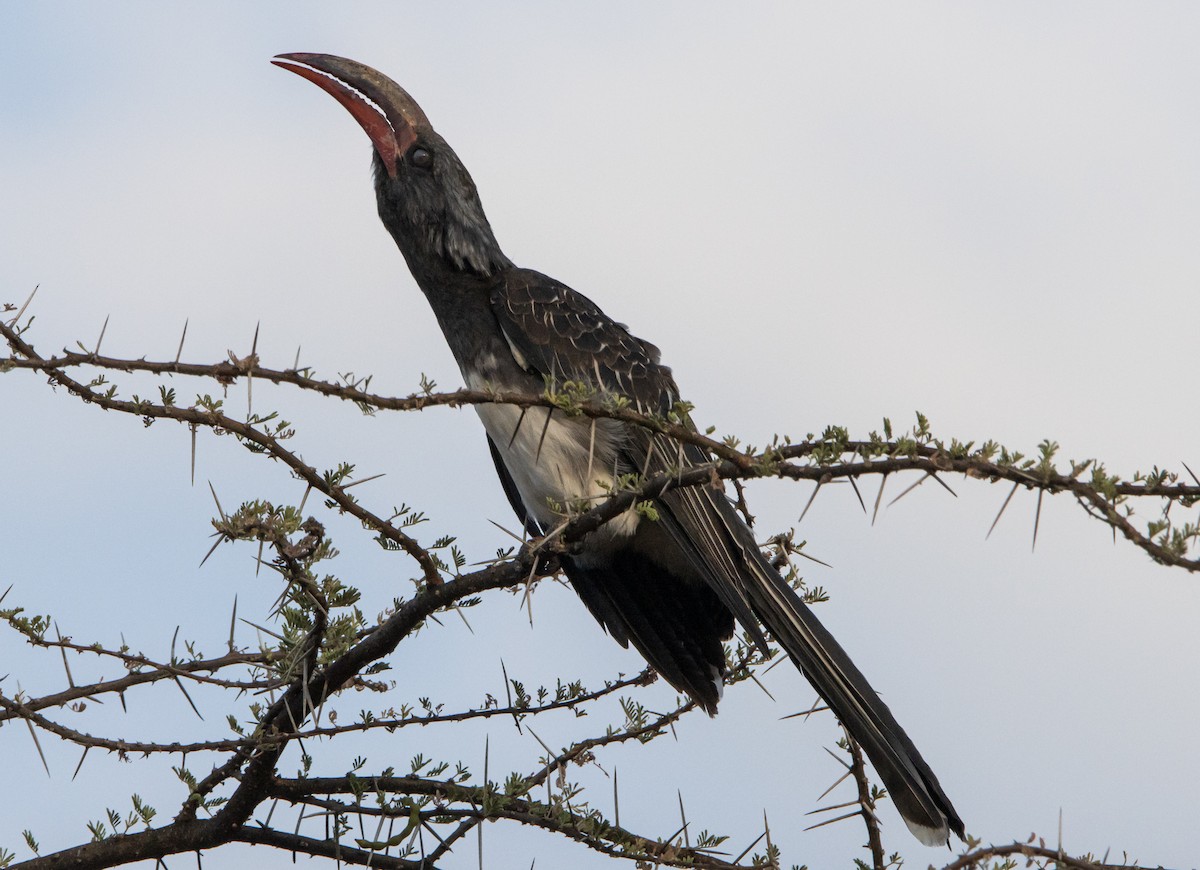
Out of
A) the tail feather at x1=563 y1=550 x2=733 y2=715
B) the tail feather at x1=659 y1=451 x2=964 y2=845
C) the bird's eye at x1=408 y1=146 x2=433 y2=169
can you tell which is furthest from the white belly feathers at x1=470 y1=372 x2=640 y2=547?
the bird's eye at x1=408 y1=146 x2=433 y2=169

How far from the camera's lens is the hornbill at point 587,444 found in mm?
4336

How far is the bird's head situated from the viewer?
18.7ft

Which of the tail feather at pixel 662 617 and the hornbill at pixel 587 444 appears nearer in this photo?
the hornbill at pixel 587 444

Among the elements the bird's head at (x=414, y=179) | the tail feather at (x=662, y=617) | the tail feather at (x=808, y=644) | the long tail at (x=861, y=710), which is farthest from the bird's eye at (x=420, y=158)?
the long tail at (x=861, y=710)

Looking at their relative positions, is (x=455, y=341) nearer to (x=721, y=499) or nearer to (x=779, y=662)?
(x=721, y=499)

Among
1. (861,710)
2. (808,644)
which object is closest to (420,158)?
(808,644)

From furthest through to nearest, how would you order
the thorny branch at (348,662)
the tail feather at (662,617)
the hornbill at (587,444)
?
1. the tail feather at (662,617)
2. the hornbill at (587,444)
3. the thorny branch at (348,662)

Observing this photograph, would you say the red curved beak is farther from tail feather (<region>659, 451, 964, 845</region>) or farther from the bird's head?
tail feather (<region>659, 451, 964, 845</region>)

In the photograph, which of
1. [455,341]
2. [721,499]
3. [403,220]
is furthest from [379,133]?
[721,499]

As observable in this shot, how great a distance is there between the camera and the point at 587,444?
4.97 meters

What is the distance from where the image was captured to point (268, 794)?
332 cm

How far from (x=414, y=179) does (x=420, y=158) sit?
0.13 meters

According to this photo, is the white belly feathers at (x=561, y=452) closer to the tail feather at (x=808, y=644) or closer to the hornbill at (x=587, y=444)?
the hornbill at (x=587, y=444)

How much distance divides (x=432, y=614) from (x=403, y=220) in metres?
2.93
